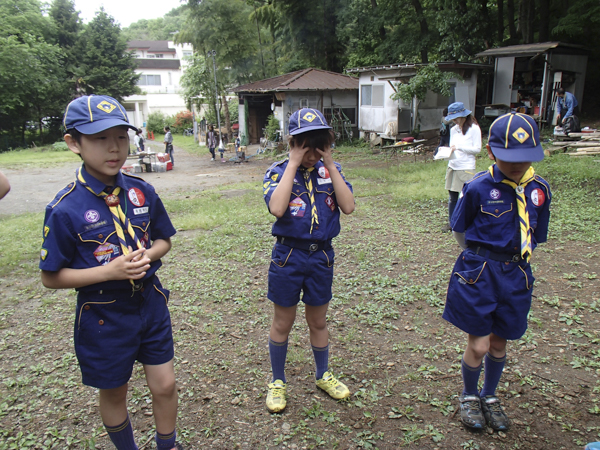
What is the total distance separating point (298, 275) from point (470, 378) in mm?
1208

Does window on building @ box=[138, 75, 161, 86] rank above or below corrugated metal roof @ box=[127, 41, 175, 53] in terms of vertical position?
below

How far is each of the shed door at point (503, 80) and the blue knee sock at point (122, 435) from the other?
18471 mm

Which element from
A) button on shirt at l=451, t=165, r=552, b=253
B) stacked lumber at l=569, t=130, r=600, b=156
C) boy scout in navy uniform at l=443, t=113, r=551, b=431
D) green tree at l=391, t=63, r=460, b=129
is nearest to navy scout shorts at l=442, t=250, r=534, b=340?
boy scout in navy uniform at l=443, t=113, r=551, b=431

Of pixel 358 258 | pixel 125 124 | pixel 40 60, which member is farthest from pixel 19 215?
pixel 40 60

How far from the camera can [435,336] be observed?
3.63m

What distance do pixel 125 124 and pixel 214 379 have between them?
6.47ft

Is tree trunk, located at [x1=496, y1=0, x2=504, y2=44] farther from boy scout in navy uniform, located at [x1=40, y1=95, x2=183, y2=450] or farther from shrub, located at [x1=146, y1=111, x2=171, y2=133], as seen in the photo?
shrub, located at [x1=146, y1=111, x2=171, y2=133]

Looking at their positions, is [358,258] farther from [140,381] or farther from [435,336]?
[140,381]

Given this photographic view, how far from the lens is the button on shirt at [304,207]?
8.32ft

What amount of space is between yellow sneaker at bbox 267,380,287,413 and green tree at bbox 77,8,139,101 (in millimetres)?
35038

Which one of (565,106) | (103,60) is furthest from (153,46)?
(565,106)

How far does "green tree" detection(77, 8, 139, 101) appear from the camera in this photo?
3275cm

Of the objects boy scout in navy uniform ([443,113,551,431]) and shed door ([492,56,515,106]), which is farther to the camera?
shed door ([492,56,515,106])

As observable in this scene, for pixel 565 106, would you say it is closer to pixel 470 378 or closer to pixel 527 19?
pixel 527 19
